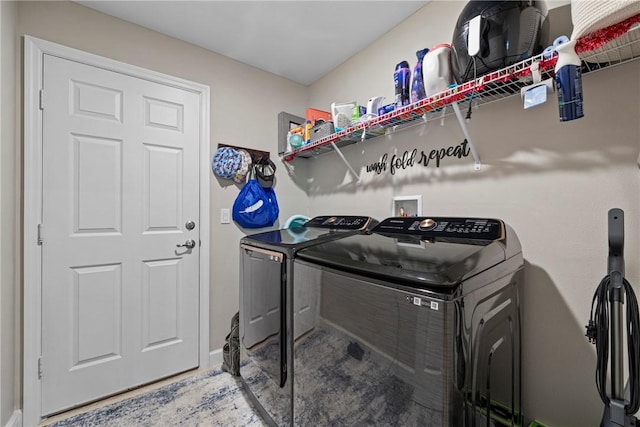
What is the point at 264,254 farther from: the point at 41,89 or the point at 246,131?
the point at 41,89

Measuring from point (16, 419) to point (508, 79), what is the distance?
10.0 ft

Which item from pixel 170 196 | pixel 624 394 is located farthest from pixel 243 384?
pixel 624 394

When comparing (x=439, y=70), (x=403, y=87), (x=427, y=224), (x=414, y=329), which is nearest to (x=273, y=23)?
(x=403, y=87)

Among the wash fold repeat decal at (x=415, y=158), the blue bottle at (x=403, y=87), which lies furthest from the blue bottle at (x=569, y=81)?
the blue bottle at (x=403, y=87)

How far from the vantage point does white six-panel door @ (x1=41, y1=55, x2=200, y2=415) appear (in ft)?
5.74

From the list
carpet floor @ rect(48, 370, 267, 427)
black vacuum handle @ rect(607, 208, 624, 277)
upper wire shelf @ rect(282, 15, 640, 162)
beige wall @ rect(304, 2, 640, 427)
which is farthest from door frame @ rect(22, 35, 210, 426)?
black vacuum handle @ rect(607, 208, 624, 277)

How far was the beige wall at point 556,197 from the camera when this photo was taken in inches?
42.6

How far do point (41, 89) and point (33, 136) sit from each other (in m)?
0.30

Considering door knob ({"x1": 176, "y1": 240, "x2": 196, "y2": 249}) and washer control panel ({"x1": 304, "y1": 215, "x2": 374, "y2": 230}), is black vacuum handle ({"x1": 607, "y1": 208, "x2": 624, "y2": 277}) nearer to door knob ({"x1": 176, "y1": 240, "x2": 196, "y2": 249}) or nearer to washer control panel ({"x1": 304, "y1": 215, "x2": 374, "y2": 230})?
washer control panel ({"x1": 304, "y1": 215, "x2": 374, "y2": 230})

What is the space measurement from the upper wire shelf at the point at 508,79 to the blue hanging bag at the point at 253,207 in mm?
954

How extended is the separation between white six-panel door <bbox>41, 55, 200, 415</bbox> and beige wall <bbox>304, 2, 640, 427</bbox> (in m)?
1.90

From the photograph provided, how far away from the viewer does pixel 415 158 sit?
1.82 meters

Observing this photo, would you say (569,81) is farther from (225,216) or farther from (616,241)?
(225,216)

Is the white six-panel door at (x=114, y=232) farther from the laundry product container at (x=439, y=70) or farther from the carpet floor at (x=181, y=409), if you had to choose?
Result: the laundry product container at (x=439, y=70)
